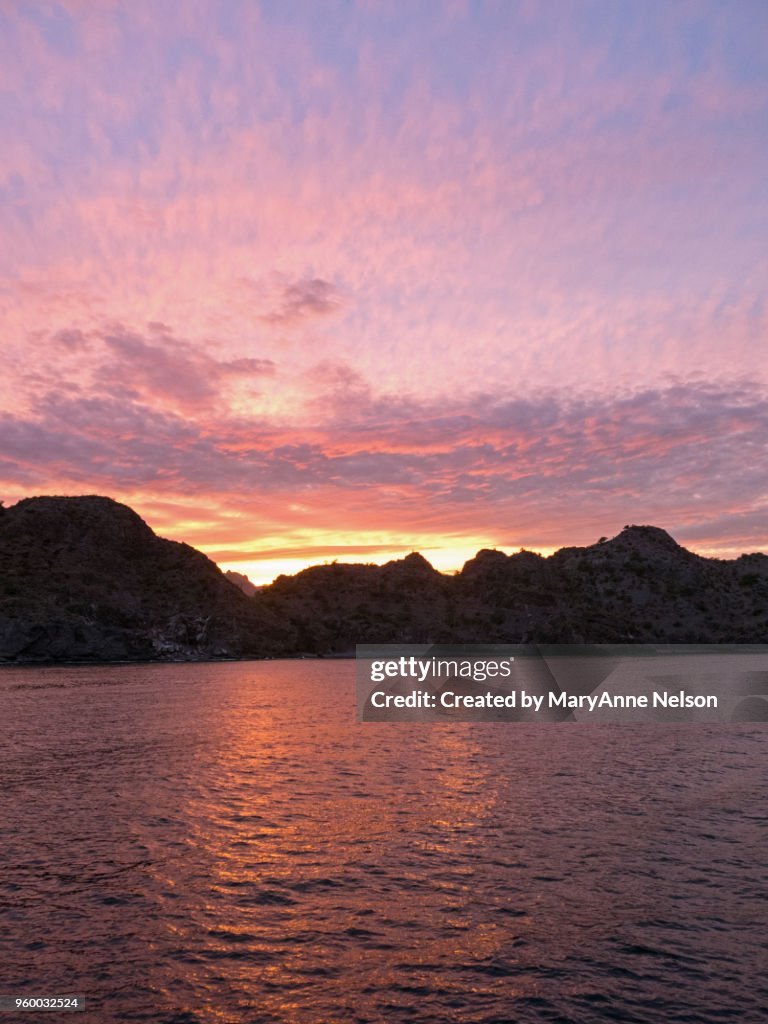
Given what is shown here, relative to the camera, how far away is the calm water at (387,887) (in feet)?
47.9

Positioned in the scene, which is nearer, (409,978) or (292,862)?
(409,978)

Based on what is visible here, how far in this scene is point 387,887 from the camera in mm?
20812

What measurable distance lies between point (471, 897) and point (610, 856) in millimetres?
6149

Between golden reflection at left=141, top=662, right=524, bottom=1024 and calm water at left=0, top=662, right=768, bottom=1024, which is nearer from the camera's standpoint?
calm water at left=0, top=662, right=768, bottom=1024

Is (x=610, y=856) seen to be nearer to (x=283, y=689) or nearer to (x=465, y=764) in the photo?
(x=465, y=764)

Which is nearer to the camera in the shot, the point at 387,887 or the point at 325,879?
the point at 387,887

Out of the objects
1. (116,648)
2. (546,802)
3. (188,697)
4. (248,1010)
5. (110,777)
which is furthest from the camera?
(116,648)

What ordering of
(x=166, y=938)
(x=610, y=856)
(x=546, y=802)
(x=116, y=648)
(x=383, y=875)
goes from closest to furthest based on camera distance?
(x=166, y=938) → (x=383, y=875) → (x=610, y=856) → (x=546, y=802) → (x=116, y=648)

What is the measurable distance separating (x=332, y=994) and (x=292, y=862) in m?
9.04

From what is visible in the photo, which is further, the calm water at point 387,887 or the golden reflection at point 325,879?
the golden reflection at point 325,879

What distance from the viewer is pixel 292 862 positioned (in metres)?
23.2

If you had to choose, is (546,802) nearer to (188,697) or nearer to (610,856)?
(610,856)

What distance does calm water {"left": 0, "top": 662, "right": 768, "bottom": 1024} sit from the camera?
47.9ft

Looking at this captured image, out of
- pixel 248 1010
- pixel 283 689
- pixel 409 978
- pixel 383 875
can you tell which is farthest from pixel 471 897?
pixel 283 689
